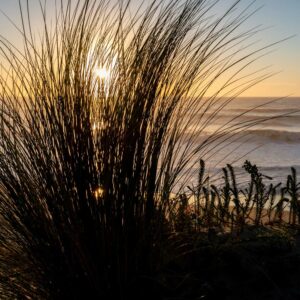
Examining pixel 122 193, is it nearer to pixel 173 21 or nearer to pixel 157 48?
pixel 157 48

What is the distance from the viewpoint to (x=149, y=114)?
184 cm

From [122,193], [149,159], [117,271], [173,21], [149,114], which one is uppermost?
[173,21]

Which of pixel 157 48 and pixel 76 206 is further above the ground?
pixel 157 48

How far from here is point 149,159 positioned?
185 cm

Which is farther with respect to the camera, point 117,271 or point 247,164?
point 247,164

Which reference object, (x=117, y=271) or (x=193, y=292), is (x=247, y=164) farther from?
(x=117, y=271)

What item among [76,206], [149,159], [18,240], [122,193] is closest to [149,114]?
[149,159]

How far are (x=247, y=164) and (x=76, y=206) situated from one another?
1.36 metres

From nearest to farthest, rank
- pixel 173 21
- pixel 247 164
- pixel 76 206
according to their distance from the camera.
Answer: pixel 76 206
pixel 173 21
pixel 247 164

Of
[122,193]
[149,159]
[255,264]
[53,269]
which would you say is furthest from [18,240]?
[255,264]

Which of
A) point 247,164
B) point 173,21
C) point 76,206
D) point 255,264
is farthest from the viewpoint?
point 247,164

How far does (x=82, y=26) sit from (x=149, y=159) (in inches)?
24.2

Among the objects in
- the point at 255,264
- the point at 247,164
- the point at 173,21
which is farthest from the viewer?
the point at 247,164

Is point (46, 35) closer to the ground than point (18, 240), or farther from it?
farther from it
